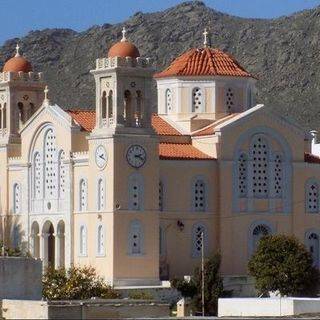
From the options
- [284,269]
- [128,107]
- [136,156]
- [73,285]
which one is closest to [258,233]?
[284,269]

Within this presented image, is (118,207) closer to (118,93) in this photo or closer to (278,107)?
(118,93)

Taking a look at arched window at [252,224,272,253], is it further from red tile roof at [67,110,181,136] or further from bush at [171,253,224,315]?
red tile roof at [67,110,181,136]

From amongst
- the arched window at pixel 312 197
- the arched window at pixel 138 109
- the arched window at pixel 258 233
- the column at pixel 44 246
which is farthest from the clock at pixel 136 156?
the arched window at pixel 312 197

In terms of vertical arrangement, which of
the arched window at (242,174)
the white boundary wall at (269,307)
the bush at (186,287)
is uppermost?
the arched window at (242,174)

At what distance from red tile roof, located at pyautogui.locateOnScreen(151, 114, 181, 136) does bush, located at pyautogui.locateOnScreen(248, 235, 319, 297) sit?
29.6 ft

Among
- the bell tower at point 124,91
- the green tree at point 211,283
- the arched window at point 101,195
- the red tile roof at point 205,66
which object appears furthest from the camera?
the red tile roof at point 205,66

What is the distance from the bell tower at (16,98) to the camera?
108m

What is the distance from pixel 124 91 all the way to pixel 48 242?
32.3 ft

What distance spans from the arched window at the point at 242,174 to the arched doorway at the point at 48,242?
914cm

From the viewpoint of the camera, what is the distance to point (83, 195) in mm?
101188

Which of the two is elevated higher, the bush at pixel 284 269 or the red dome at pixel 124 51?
the red dome at pixel 124 51

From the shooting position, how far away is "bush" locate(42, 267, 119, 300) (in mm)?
89562

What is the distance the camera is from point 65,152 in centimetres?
10325

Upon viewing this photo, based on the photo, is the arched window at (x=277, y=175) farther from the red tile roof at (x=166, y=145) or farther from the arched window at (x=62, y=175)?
the arched window at (x=62, y=175)
